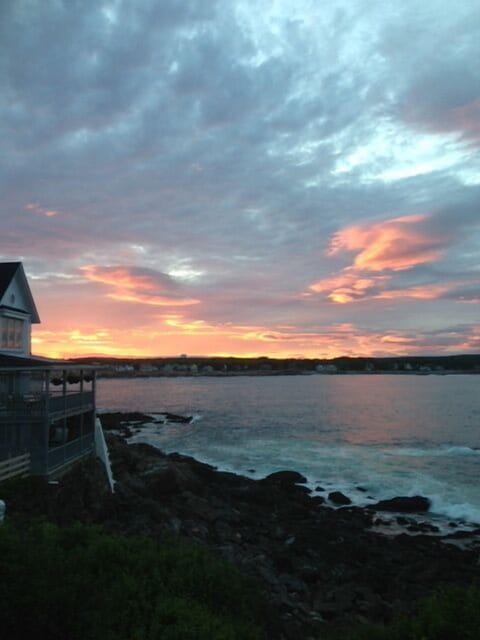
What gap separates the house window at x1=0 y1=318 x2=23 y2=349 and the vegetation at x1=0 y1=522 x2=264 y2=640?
14268mm

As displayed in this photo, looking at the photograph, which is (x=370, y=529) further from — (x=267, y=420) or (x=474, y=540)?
(x=267, y=420)

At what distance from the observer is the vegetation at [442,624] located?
8.40m

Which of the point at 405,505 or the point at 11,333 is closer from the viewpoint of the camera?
the point at 11,333

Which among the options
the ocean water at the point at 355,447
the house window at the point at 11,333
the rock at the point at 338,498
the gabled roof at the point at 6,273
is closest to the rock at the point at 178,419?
the ocean water at the point at 355,447

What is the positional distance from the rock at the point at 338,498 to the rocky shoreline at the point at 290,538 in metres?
0.60

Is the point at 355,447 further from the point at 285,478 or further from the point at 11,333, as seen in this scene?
the point at 11,333

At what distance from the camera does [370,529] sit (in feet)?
74.6

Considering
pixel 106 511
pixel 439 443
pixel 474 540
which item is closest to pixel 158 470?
pixel 106 511

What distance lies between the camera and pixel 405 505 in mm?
26391

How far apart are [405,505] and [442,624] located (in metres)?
19.0

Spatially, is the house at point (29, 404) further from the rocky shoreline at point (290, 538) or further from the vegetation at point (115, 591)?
the vegetation at point (115, 591)

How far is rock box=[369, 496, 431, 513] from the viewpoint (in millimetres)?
26111

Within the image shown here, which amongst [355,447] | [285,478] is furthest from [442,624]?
[355,447]

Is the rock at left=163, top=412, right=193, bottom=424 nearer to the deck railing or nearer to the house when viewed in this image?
the house
